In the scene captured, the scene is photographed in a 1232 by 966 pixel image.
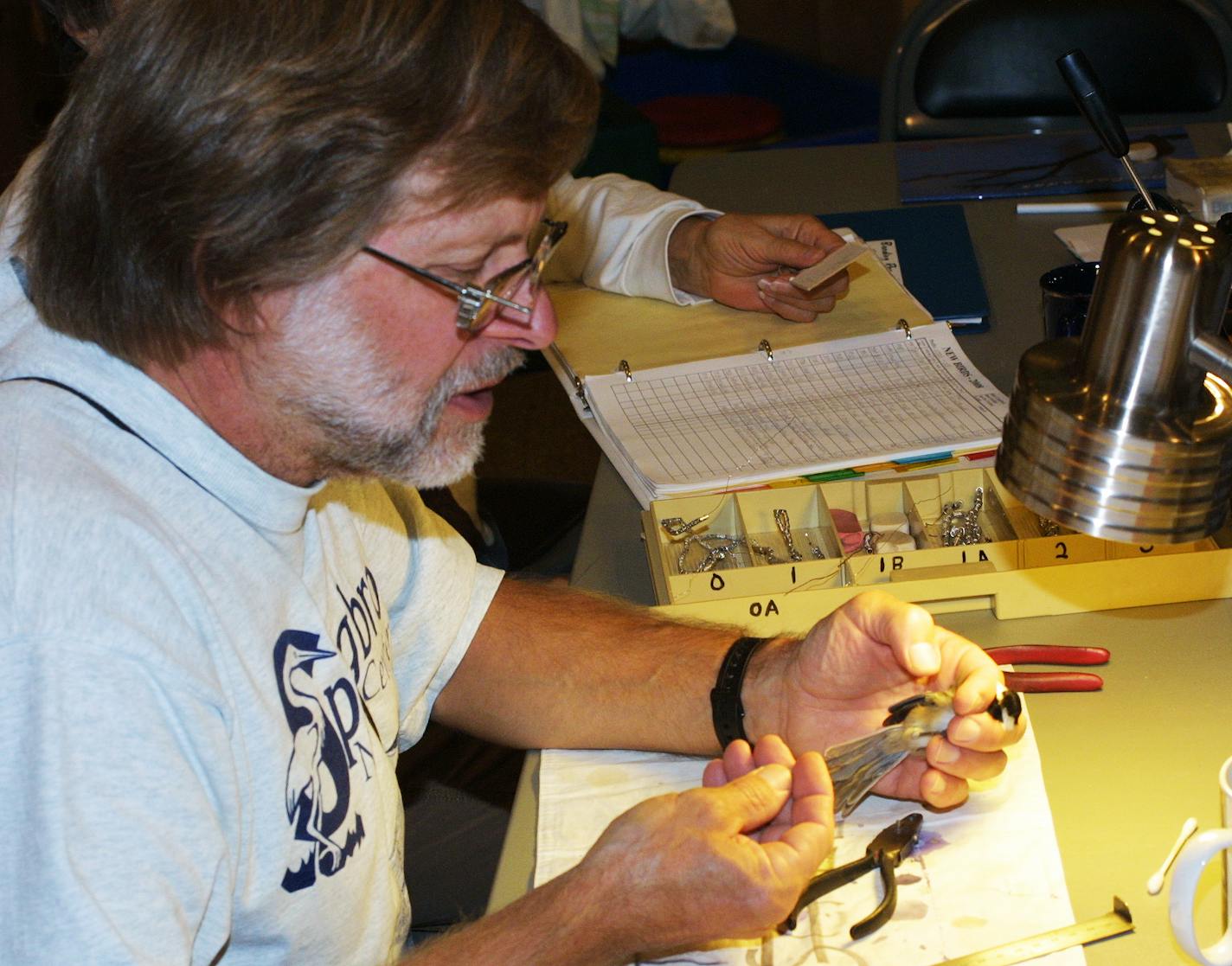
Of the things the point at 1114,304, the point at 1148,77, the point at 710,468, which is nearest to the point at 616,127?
the point at 1148,77

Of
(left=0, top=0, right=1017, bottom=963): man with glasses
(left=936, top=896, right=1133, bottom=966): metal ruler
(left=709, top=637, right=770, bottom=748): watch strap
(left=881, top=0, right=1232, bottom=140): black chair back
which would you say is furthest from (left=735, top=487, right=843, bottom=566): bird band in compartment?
(left=881, top=0, right=1232, bottom=140): black chair back

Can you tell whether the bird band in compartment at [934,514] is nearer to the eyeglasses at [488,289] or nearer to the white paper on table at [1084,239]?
the eyeglasses at [488,289]

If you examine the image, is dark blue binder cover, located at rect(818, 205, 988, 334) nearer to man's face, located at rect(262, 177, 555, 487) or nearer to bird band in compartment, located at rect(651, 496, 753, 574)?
bird band in compartment, located at rect(651, 496, 753, 574)

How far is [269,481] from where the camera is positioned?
39.1 inches

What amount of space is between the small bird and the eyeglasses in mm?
418

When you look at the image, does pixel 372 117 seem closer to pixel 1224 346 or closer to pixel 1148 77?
pixel 1224 346

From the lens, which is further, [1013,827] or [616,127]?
[616,127]

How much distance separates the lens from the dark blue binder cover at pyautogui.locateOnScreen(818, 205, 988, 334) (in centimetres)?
181

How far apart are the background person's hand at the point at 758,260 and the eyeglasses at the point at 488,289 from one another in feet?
2.55

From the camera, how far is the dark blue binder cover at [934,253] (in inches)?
71.3

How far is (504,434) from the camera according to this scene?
11.6 ft

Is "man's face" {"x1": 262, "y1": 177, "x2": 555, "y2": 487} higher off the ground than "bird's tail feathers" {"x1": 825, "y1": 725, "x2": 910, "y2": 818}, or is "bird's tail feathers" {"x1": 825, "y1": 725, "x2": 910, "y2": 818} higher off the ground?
"man's face" {"x1": 262, "y1": 177, "x2": 555, "y2": 487}

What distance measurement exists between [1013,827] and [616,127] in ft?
7.77

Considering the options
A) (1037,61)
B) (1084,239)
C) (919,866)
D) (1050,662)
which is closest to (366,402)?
(919,866)
